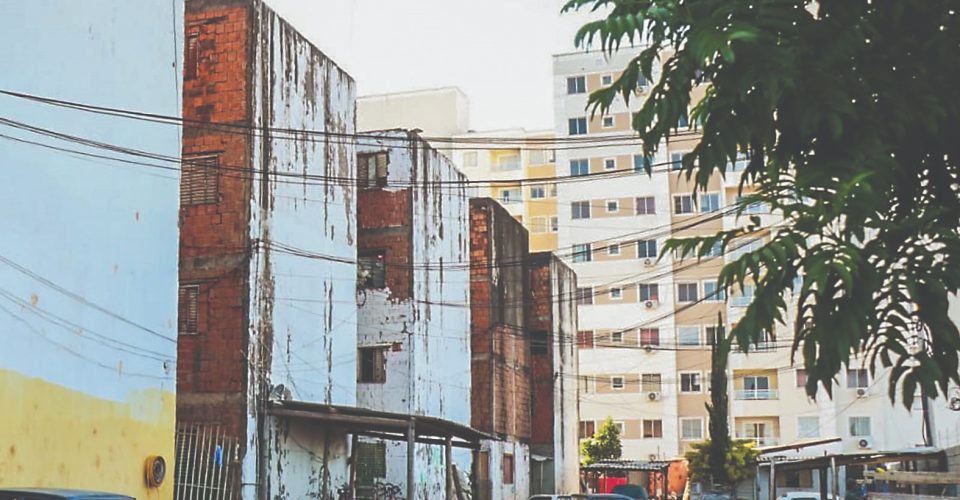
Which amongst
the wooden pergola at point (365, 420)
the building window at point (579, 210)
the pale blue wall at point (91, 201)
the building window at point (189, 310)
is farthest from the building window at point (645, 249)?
the pale blue wall at point (91, 201)

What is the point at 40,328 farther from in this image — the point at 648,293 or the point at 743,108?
the point at 648,293

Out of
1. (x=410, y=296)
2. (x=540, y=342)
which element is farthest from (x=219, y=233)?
(x=540, y=342)

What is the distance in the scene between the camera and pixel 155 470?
1970cm

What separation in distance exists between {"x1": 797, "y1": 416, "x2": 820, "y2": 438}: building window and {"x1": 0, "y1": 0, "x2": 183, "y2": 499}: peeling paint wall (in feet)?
151

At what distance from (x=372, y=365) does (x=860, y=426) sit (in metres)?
34.2

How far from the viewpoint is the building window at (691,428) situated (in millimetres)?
63188

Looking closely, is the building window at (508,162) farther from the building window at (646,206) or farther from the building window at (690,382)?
the building window at (690,382)

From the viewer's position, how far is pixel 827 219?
3.94 meters

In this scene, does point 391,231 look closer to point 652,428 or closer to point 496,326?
point 496,326

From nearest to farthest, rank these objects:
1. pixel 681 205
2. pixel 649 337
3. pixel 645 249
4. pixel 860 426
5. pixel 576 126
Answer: pixel 860 426 < pixel 649 337 < pixel 645 249 < pixel 681 205 < pixel 576 126

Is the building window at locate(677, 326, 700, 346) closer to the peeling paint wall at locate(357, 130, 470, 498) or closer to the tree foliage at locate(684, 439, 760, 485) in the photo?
the tree foliage at locate(684, 439, 760, 485)

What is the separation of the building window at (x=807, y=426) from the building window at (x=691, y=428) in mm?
5165

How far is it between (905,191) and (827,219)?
65 centimetres

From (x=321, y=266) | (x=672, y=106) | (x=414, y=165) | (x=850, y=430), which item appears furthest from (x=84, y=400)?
(x=850, y=430)
